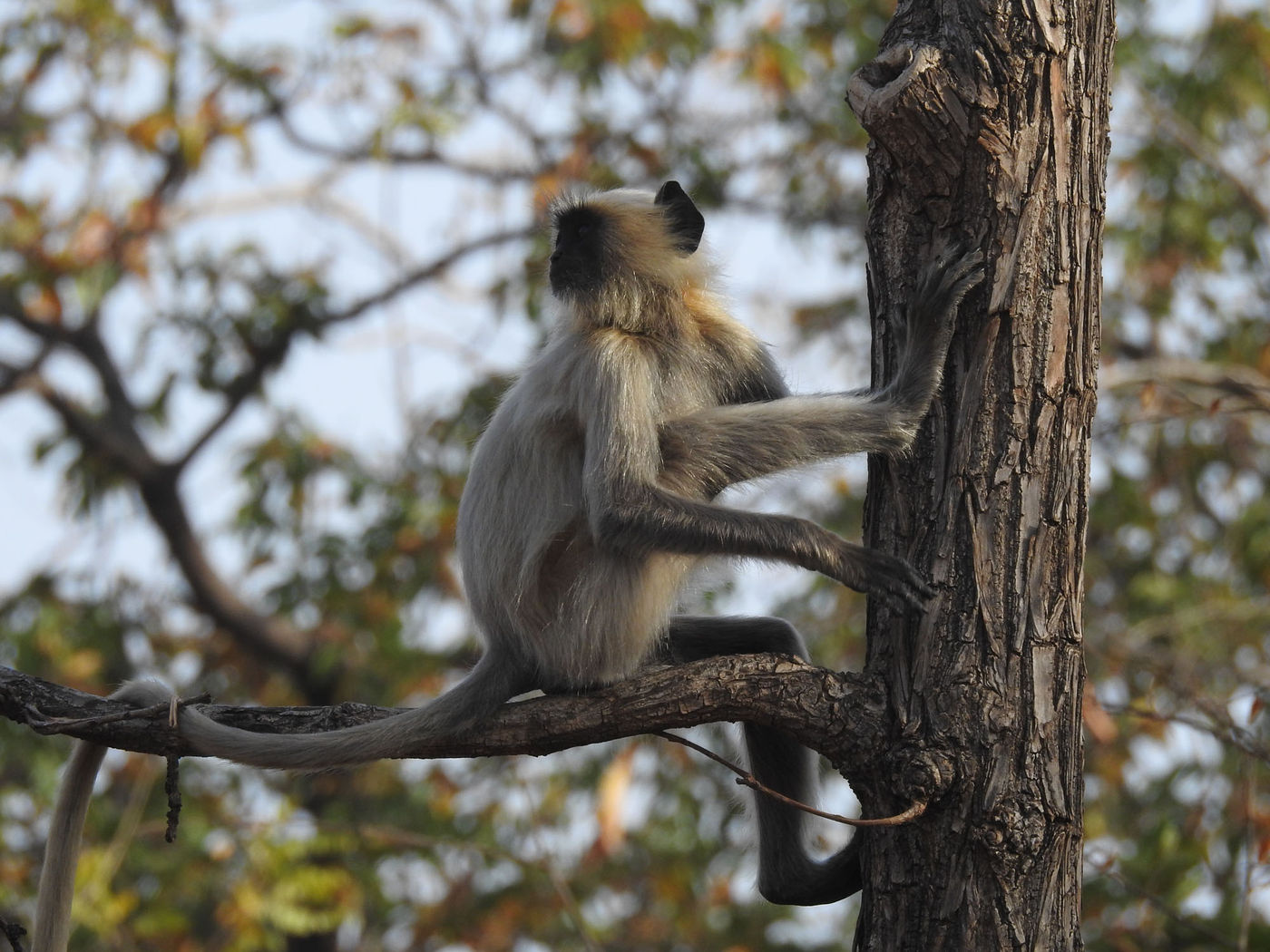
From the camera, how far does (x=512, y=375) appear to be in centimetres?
506

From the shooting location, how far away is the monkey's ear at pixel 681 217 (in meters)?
4.28

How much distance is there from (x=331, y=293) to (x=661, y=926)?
5.10 meters

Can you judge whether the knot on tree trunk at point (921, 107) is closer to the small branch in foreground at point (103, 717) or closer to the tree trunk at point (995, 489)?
the tree trunk at point (995, 489)

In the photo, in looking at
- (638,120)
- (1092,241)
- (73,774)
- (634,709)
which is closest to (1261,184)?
(638,120)

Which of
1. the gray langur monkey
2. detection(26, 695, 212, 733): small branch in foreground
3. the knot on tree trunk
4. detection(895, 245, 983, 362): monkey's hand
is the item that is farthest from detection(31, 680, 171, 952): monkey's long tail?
the knot on tree trunk

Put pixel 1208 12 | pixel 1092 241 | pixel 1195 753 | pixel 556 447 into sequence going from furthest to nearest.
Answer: pixel 1208 12 → pixel 1195 753 → pixel 556 447 → pixel 1092 241

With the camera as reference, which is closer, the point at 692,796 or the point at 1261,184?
the point at 1261,184

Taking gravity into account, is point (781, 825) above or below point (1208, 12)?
below

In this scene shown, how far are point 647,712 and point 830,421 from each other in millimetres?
877

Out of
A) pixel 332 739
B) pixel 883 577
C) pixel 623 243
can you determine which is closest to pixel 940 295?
pixel 883 577

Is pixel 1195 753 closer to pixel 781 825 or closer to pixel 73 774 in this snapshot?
pixel 781 825

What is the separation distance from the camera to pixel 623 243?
418cm

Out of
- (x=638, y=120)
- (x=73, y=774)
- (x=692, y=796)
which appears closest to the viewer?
(x=73, y=774)

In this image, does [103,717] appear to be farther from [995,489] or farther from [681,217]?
[681,217]
